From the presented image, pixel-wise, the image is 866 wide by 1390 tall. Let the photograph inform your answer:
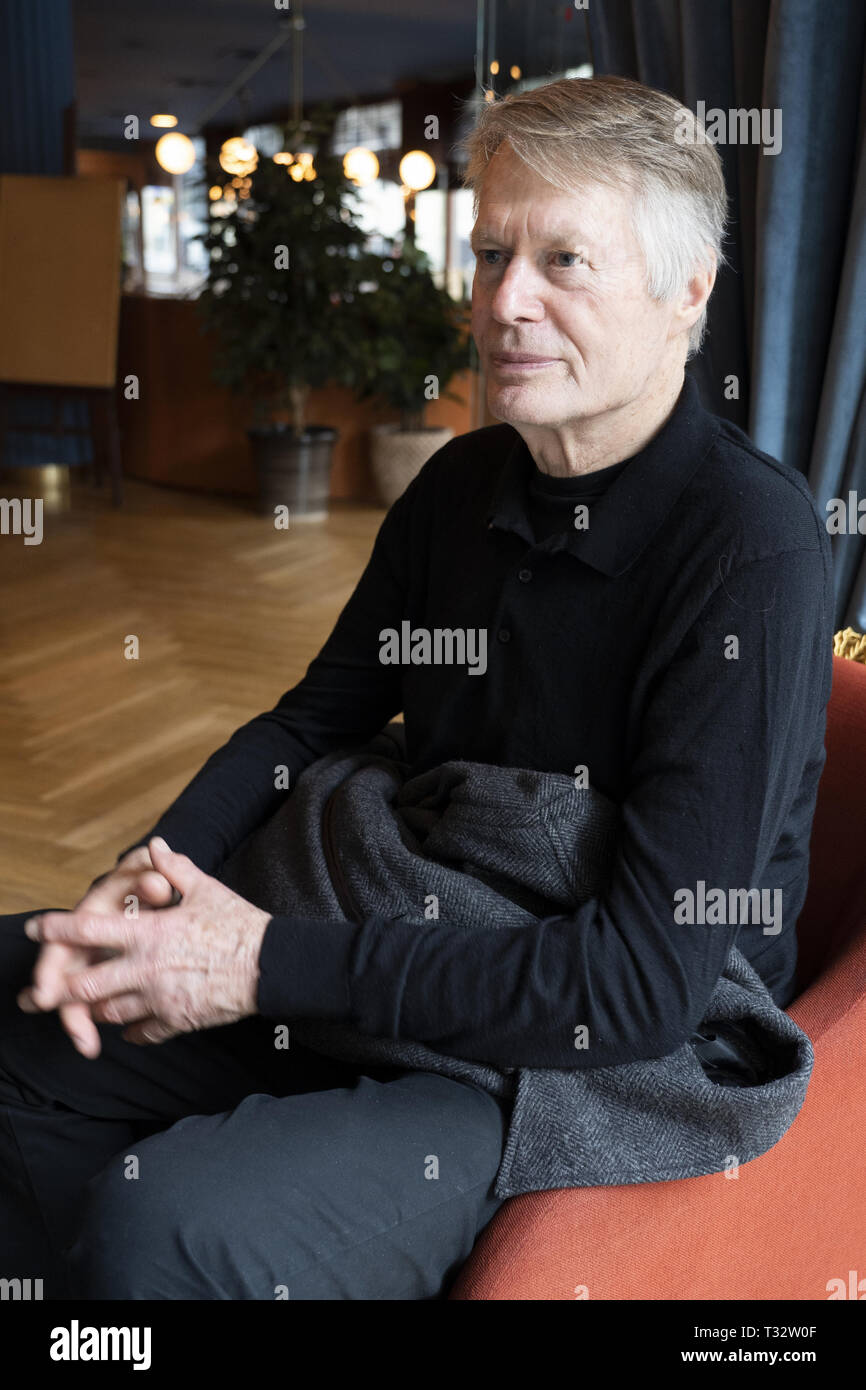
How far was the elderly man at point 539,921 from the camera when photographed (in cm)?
96

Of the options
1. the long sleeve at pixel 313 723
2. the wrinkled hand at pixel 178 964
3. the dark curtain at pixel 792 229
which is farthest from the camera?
the dark curtain at pixel 792 229

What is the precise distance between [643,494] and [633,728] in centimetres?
20

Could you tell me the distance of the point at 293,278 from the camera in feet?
19.5

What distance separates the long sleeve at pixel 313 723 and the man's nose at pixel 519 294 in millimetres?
298

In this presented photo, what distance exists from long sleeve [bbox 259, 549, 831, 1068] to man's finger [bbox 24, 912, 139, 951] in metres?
0.12

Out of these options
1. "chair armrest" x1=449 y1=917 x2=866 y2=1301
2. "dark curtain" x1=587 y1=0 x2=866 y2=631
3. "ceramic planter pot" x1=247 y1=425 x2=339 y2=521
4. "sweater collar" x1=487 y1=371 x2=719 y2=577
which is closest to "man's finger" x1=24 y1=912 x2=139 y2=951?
"chair armrest" x1=449 y1=917 x2=866 y2=1301

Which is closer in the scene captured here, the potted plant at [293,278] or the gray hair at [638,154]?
the gray hair at [638,154]

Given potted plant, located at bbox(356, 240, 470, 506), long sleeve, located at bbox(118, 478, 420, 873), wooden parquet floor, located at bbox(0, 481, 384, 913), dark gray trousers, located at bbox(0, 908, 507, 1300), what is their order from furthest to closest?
potted plant, located at bbox(356, 240, 470, 506) → wooden parquet floor, located at bbox(0, 481, 384, 913) → long sleeve, located at bbox(118, 478, 420, 873) → dark gray trousers, located at bbox(0, 908, 507, 1300)

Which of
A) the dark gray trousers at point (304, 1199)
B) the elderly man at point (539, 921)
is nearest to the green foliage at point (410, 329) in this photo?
the elderly man at point (539, 921)

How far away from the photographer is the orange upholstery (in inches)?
37.7

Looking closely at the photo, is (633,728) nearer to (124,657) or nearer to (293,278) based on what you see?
(124,657)

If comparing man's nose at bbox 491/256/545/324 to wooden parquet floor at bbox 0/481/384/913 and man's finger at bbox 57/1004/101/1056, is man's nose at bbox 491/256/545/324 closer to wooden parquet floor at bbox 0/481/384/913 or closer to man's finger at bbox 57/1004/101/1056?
man's finger at bbox 57/1004/101/1056

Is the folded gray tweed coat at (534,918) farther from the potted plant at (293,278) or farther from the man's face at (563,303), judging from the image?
the potted plant at (293,278)
